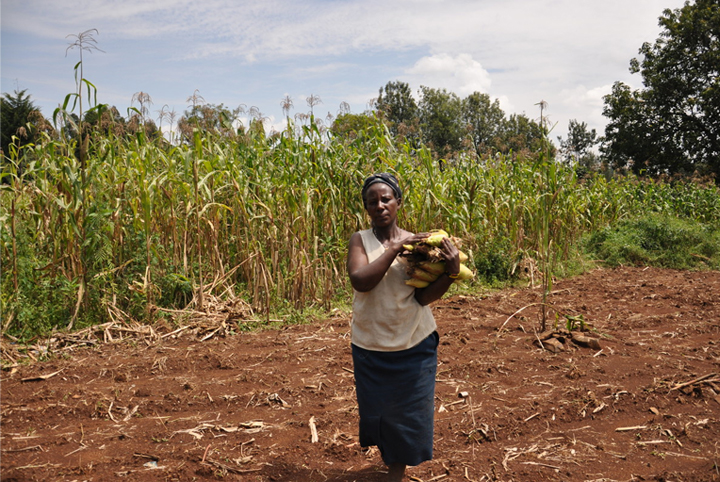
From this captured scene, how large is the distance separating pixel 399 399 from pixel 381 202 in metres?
0.85

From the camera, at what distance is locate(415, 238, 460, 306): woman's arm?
199 centimetres

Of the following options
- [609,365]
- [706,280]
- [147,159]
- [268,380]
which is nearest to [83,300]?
[147,159]

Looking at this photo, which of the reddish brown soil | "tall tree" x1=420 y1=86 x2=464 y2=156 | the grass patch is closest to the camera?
the reddish brown soil

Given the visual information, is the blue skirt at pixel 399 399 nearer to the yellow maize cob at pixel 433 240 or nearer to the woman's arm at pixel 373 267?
the woman's arm at pixel 373 267

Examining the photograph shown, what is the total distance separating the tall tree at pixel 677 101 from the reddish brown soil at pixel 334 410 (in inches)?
796

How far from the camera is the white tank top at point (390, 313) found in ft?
6.97

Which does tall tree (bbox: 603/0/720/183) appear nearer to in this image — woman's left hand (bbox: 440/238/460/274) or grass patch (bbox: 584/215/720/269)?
grass patch (bbox: 584/215/720/269)

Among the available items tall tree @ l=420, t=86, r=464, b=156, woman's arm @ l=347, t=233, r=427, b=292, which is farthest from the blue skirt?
tall tree @ l=420, t=86, r=464, b=156

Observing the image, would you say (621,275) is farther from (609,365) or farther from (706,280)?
(609,365)

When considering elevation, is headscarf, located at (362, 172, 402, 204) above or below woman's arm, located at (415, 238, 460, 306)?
above

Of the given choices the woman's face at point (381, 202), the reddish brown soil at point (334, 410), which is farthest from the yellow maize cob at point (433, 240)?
the reddish brown soil at point (334, 410)

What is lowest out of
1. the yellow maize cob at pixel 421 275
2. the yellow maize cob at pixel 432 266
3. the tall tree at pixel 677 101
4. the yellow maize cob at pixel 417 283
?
the yellow maize cob at pixel 417 283

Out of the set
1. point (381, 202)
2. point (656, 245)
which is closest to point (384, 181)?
point (381, 202)

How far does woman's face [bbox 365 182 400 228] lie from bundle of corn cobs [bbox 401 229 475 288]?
199 millimetres
